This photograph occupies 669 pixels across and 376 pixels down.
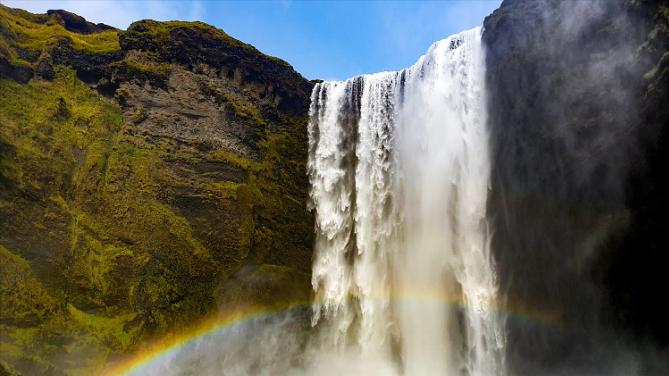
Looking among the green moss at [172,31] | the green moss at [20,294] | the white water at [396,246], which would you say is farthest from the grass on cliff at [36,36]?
the white water at [396,246]

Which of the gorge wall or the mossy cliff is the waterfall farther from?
the mossy cliff

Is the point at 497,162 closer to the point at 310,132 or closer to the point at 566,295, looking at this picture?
the point at 566,295

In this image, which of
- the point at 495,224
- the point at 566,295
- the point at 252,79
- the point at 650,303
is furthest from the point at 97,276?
the point at 650,303

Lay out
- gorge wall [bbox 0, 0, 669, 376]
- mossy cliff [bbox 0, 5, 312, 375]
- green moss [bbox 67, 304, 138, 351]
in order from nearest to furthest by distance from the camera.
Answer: gorge wall [bbox 0, 0, 669, 376] < mossy cliff [bbox 0, 5, 312, 375] < green moss [bbox 67, 304, 138, 351]

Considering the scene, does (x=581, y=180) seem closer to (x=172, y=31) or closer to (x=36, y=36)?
(x=172, y=31)

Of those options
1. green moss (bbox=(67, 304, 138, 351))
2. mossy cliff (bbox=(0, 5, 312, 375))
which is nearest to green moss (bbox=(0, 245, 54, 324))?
mossy cliff (bbox=(0, 5, 312, 375))
